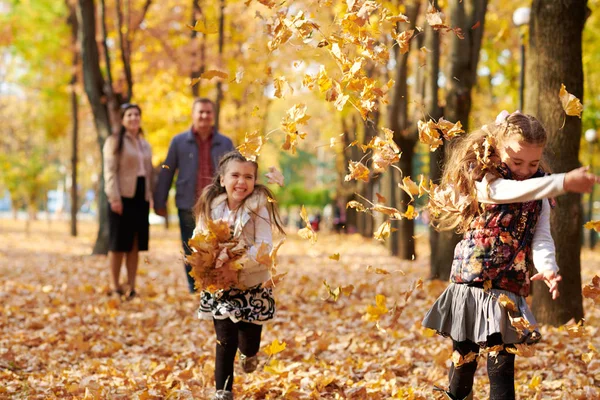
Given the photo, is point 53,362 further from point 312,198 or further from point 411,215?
point 312,198

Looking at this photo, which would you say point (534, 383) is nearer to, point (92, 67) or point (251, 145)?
point (251, 145)

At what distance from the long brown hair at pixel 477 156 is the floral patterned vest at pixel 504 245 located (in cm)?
7

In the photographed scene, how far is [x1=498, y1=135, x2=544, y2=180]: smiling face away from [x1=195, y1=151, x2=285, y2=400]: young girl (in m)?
1.35

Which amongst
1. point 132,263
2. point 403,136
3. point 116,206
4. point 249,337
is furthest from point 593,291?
point 403,136

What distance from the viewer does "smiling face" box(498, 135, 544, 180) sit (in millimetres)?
3117

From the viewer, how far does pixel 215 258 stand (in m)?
3.70

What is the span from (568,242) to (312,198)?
44608mm

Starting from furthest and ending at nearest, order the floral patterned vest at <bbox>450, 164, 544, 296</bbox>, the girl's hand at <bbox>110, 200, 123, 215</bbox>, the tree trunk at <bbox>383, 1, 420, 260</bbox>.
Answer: the tree trunk at <bbox>383, 1, 420, 260</bbox>, the girl's hand at <bbox>110, 200, 123, 215</bbox>, the floral patterned vest at <bbox>450, 164, 544, 296</bbox>

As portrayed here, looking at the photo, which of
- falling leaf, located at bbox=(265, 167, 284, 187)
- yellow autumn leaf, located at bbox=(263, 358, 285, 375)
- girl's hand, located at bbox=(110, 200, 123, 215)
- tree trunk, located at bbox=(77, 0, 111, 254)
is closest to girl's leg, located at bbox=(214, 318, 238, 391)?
yellow autumn leaf, located at bbox=(263, 358, 285, 375)

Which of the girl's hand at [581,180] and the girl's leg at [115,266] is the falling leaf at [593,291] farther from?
the girl's leg at [115,266]

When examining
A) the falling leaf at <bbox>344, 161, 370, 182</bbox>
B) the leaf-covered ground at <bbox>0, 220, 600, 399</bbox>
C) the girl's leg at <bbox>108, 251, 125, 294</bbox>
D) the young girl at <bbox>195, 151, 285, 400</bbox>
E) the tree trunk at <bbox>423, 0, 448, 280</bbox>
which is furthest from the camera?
the tree trunk at <bbox>423, 0, 448, 280</bbox>

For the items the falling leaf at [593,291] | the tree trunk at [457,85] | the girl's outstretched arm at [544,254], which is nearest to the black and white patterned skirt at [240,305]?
the girl's outstretched arm at [544,254]

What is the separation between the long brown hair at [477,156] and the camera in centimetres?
314

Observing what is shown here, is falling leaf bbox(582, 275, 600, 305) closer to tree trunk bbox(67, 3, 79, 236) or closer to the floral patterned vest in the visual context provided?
the floral patterned vest
